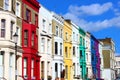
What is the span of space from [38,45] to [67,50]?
49.1ft

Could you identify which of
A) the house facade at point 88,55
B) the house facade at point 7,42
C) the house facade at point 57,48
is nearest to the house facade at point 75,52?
the house facade at point 57,48

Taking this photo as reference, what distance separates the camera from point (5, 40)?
4141 centimetres

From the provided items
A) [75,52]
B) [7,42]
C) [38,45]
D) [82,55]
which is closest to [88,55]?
[82,55]

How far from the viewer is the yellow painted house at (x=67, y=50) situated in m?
65.9

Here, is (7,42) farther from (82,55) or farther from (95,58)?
(95,58)

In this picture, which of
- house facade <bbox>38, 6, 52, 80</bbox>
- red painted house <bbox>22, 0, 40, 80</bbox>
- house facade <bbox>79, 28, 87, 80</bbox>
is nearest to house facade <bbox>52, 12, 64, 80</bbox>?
house facade <bbox>38, 6, 52, 80</bbox>

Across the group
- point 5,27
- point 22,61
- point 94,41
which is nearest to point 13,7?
point 5,27

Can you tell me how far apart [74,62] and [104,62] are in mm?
43763

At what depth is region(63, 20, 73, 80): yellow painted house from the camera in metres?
65.9

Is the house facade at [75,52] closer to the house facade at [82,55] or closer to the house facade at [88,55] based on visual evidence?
the house facade at [82,55]

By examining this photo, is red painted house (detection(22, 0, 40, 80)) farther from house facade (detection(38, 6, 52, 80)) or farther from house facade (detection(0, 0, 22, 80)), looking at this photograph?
house facade (detection(0, 0, 22, 80))

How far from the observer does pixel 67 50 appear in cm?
6675

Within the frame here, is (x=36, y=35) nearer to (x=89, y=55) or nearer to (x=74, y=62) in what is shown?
(x=74, y=62)

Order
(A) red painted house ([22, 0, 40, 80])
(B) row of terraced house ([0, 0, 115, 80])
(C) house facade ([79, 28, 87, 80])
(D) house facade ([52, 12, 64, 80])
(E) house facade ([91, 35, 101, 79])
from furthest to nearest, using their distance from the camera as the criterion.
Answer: (E) house facade ([91, 35, 101, 79]), (C) house facade ([79, 28, 87, 80]), (D) house facade ([52, 12, 64, 80]), (A) red painted house ([22, 0, 40, 80]), (B) row of terraced house ([0, 0, 115, 80])
